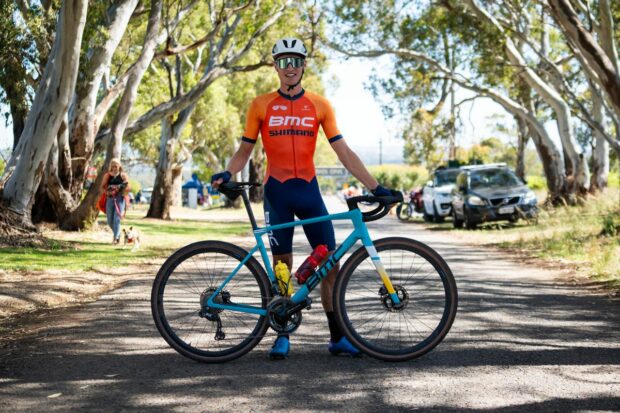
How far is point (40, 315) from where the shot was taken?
8.52 meters

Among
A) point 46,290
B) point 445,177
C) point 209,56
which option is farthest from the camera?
point 445,177

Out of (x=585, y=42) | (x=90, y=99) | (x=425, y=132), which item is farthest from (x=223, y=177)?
(x=425, y=132)

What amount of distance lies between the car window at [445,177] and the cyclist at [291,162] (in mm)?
25667

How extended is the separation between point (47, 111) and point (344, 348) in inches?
472

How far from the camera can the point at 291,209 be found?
20.3ft

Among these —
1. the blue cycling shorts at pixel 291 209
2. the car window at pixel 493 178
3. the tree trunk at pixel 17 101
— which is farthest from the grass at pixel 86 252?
the car window at pixel 493 178

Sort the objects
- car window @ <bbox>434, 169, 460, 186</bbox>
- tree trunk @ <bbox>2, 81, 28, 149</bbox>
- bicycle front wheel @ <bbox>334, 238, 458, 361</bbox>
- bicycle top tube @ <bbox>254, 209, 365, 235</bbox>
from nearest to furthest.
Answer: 1. bicycle front wheel @ <bbox>334, 238, 458, 361</bbox>
2. bicycle top tube @ <bbox>254, 209, 365, 235</bbox>
3. tree trunk @ <bbox>2, 81, 28, 149</bbox>
4. car window @ <bbox>434, 169, 460, 186</bbox>

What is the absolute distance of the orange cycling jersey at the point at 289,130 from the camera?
6.11m

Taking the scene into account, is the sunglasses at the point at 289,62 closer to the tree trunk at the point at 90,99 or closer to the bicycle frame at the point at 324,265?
the bicycle frame at the point at 324,265

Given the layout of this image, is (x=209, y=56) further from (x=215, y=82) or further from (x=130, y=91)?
(x=215, y=82)

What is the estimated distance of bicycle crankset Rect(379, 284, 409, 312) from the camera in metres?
6.04

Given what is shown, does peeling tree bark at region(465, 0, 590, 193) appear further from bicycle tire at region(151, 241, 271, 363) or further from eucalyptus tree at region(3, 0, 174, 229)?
bicycle tire at region(151, 241, 271, 363)

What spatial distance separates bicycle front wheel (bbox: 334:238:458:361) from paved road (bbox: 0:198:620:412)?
5.7 inches

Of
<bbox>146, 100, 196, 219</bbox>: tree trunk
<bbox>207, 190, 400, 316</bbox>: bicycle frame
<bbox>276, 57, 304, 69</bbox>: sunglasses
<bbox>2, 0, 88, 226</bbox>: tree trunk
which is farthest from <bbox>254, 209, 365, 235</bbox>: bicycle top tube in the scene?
<bbox>146, 100, 196, 219</bbox>: tree trunk
